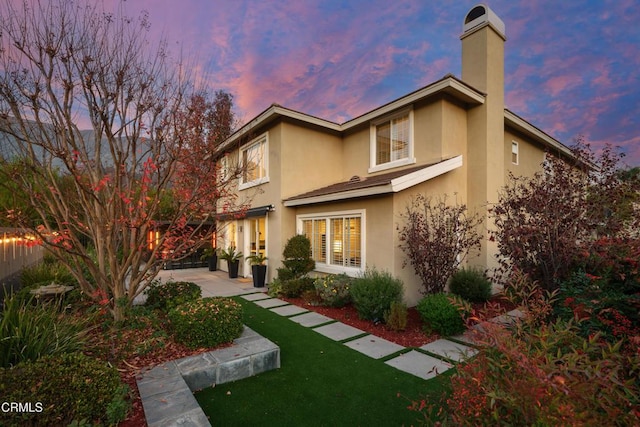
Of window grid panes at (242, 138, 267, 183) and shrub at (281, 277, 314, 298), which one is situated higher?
window grid panes at (242, 138, 267, 183)

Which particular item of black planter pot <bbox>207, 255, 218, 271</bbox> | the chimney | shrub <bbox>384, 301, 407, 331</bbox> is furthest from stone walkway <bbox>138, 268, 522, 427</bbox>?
black planter pot <bbox>207, 255, 218, 271</bbox>

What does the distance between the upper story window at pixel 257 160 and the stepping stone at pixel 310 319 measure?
581cm

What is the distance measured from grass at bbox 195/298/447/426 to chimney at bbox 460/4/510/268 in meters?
6.07

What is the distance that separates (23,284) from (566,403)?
10.8 meters

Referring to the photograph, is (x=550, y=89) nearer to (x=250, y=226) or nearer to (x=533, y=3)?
(x=533, y=3)

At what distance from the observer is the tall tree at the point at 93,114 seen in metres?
4.58

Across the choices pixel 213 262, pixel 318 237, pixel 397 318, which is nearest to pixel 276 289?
pixel 318 237

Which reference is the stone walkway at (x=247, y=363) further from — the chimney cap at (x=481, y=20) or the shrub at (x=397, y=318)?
the chimney cap at (x=481, y=20)

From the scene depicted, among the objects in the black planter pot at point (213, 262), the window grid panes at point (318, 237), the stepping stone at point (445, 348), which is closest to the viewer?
the stepping stone at point (445, 348)

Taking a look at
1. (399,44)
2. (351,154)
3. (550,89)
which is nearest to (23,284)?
(351,154)

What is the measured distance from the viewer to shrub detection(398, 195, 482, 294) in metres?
7.30

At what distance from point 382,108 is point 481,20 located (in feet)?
13.2

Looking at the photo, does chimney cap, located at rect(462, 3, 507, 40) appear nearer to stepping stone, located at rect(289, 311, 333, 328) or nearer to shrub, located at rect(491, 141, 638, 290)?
shrub, located at rect(491, 141, 638, 290)

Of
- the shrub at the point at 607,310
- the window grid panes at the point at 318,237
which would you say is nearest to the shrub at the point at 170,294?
the window grid panes at the point at 318,237
